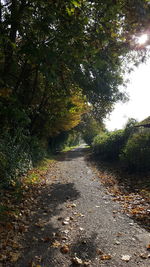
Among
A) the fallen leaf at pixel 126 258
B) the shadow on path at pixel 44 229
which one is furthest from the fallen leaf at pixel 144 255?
the shadow on path at pixel 44 229

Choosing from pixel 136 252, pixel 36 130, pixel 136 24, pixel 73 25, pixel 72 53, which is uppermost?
pixel 136 24

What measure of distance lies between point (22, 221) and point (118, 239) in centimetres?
214

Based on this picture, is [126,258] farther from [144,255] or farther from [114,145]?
[114,145]

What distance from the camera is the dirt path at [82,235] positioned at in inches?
119

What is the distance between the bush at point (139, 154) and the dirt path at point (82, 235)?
3.49m

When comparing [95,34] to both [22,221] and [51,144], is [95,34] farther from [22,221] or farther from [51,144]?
[51,144]

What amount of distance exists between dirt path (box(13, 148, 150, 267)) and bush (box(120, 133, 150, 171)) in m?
3.49

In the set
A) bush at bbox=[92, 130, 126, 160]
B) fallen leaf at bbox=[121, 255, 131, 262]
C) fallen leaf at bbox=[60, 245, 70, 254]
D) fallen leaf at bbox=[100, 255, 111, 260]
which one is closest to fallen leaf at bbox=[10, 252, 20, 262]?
fallen leaf at bbox=[60, 245, 70, 254]

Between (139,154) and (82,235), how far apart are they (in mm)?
6026

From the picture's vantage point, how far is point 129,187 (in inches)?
287

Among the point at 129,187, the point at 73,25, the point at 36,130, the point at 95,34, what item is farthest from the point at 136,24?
the point at 36,130

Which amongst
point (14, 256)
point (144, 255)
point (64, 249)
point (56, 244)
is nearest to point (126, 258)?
point (144, 255)

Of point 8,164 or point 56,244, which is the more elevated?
Result: point 8,164

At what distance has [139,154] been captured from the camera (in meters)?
9.03
